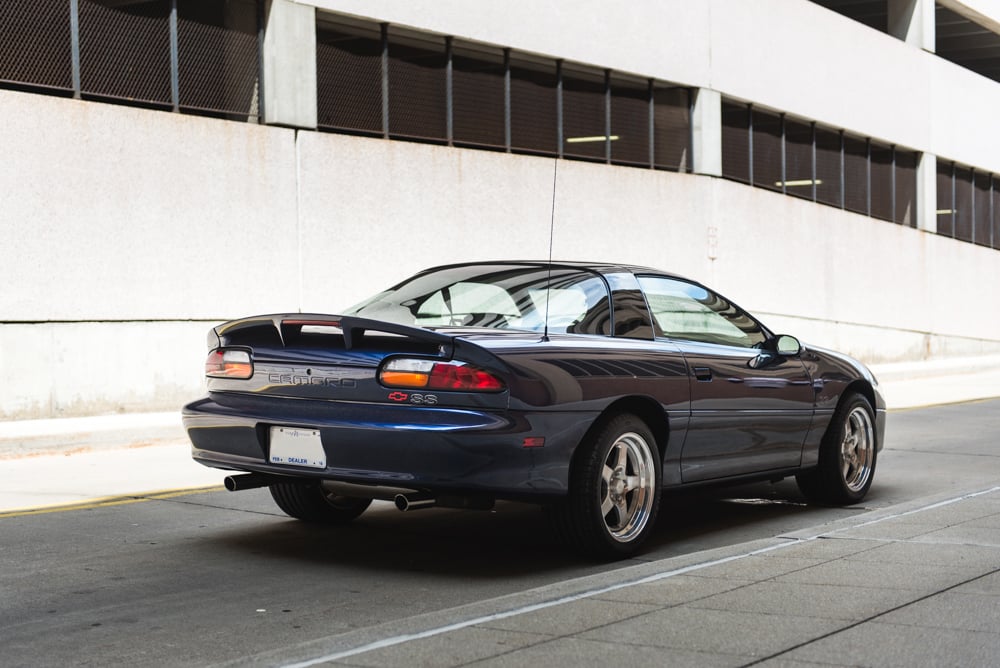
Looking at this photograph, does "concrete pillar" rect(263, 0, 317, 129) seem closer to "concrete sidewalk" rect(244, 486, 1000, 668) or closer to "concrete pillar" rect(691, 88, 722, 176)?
"concrete pillar" rect(691, 88, 722, 176)

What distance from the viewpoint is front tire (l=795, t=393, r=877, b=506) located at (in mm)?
8328

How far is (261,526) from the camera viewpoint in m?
7.53

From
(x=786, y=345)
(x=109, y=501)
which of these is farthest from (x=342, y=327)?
(x=109, y=501)

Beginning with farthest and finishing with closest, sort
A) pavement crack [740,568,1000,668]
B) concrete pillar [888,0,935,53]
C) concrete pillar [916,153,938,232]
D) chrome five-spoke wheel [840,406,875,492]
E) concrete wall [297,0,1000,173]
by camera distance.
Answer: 1. concrete pillar [916,153,938,232]
2. concrete pillar [888,0,935,53]
3. concrete wall [297,0,1000,173]
4. chrome five-spoke wheel [840,406,875,492]
5. pavement crack [740,568,1000,668]

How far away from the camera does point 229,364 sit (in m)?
6.52

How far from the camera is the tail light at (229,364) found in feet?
21.1

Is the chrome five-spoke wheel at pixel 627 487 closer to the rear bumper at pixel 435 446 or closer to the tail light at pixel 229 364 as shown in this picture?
the rear bumper at pixel 435 446

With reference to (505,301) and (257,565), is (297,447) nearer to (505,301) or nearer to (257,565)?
(257,565)

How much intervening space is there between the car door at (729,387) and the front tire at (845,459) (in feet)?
1.34

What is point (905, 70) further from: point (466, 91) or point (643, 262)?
point (466, 91)

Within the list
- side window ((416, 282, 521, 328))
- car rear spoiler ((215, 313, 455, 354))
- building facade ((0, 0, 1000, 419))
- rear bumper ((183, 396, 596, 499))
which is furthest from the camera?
building facade ((0, 0, 1000, 419))

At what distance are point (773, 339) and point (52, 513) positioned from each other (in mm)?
4540

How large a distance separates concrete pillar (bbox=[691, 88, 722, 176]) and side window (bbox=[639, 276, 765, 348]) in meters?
16.3

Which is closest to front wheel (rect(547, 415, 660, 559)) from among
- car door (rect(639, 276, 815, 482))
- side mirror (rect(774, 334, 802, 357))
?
car door (rect(639, 276, 815, 482))
